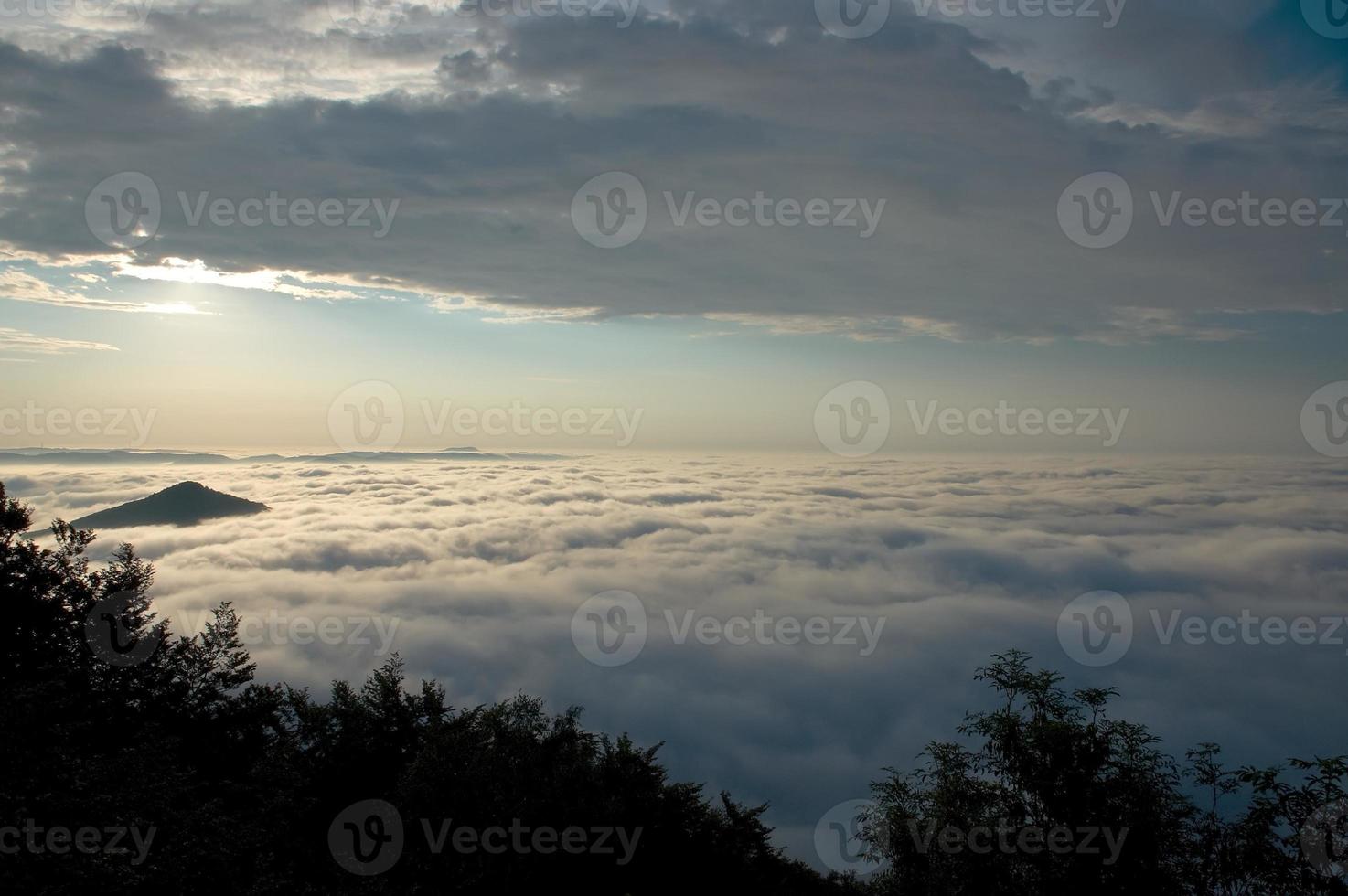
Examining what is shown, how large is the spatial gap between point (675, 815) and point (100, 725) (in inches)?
919

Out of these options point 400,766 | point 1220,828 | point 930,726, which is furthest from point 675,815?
point 930,726

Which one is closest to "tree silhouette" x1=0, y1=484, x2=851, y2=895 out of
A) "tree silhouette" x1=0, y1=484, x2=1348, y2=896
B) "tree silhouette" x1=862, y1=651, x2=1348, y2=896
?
"tree silhouette" x1=0, y1=484, x2=1348, y2=896

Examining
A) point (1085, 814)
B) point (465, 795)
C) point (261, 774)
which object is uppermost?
point (1085, 814)

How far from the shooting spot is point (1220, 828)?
19.5 meters

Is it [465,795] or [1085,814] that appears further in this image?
[465,795]

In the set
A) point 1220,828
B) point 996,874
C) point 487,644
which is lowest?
point 487,644

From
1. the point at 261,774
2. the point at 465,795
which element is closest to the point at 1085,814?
the point at 465,795

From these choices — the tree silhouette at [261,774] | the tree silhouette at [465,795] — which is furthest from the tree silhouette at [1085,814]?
the tree silhouette at [261,774]

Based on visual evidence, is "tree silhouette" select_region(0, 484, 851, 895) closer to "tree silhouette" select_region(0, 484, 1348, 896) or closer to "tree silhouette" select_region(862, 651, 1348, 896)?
"tree silhouette" select_region(0, 484, 1348, 896)

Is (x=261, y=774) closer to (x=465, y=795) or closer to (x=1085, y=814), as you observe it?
(x=465, y=795)

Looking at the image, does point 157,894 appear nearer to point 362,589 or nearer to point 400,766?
point 400,766

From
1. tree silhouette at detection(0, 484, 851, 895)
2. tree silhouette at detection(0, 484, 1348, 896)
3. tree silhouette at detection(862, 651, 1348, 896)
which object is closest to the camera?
tree silhouette at detection(862, 651, 1348, 896)

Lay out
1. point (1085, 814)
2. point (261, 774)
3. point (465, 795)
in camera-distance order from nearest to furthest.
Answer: point (1085, 814) < point (261, 774) < point (465, 795)

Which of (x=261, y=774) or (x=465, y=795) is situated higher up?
(x=261, y=774)
